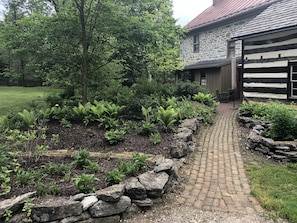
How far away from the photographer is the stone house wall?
1650 centimetres

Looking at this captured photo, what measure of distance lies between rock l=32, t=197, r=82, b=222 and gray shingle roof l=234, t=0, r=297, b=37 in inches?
344

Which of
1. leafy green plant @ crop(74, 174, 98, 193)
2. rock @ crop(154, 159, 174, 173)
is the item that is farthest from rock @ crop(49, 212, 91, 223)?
rock @ crop(154, 159, 174, 173)

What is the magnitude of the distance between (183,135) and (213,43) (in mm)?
14484

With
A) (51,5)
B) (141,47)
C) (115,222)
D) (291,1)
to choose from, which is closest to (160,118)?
(141,47)

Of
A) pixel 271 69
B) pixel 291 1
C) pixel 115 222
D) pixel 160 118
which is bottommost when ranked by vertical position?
pixel 115 222

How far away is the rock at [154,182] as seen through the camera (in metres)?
3.46

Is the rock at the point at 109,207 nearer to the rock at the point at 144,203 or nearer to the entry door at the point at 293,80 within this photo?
the rock at the point at 144,203

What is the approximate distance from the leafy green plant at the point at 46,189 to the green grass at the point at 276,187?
114 inches

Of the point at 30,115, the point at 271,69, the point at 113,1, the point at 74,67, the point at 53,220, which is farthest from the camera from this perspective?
the point at 271,69

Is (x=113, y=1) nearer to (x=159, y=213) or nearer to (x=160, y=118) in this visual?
(x=160, y=118)

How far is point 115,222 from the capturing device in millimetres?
3107

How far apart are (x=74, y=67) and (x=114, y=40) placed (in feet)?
5.54

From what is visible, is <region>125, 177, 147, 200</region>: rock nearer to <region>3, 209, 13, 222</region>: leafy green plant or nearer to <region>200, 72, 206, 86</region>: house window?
<region>3, 209, 13, 222</region>: leafy green plant

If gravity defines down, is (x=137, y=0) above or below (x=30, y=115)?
above
